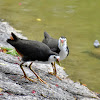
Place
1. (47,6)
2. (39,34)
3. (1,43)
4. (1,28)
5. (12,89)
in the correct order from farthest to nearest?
1. (47,6)
2. (39,34)
3. (1,28)
4. (1,43)
5. (12,89)

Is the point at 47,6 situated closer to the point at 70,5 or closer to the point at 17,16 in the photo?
the point at 70,5

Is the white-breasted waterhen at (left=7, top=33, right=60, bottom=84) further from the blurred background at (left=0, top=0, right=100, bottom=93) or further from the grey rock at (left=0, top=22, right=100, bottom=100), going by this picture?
the blurred background at (left=0, top=0, right=100, bottom=93)

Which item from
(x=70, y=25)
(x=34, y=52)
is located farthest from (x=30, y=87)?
(x=70, y=25)

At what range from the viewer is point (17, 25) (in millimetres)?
12305

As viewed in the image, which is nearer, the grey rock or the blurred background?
the grey rock

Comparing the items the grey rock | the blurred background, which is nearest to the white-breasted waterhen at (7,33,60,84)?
the grey rock

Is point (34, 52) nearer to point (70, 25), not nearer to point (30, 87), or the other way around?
point (30, 87)

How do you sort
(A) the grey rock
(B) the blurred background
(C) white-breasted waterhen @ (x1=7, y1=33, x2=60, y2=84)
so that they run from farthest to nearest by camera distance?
(B) the blurred background, (C) white-breasted waterhen @ (x1=7, y1=33, x2=60, y2=84), (A) the grey rock

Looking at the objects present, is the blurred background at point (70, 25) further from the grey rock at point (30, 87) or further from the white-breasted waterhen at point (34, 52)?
the white-breasted waterhen at point (34, 52)

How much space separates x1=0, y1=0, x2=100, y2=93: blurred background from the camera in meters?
8.45

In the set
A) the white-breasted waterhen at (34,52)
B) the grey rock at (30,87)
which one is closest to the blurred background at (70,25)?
the grey rock at (30,87)

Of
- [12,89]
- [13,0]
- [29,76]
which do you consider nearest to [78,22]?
[13,0]

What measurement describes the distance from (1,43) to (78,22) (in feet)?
17.7

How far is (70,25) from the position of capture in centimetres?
1252
